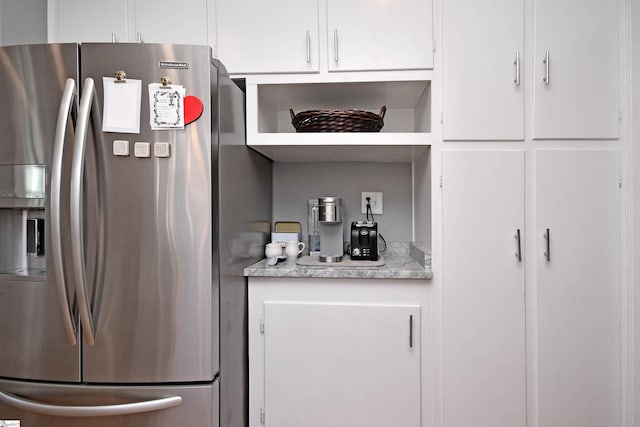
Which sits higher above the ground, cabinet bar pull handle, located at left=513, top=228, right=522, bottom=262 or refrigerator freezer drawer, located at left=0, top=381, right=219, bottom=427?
cabinet bar pull handle, located at left=513, top=228, right=522, bottom=262

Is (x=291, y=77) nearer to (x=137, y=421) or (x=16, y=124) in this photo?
(x=16, y=124)

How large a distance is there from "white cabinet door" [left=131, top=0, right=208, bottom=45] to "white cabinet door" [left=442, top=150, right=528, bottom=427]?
1254 mm

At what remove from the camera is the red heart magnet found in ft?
4.17

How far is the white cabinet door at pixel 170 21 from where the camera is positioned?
1654mm

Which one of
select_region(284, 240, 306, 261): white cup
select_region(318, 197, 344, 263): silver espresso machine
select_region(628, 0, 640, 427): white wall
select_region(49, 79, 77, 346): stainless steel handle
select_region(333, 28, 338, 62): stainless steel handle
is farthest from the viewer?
select_region(284, 240, 306, 261): white cup

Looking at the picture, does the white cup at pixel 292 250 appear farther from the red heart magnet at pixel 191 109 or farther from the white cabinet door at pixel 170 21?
the white cabinet door at pixel 170 21

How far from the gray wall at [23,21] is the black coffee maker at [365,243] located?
189 cm

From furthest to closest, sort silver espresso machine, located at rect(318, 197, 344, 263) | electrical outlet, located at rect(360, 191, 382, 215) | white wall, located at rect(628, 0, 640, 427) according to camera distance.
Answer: electrical outlet, located at rect(360, 191, 382, 215) → silver espresso machine, located at rect(318, 197, 344, 263) → white wall, located at rect(628, 0, 640, 427)

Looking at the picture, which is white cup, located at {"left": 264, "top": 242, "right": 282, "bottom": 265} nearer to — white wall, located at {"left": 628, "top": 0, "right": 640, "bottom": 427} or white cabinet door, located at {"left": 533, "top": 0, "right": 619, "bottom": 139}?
white cabinet door, located at {"left": 533, "top": 0, "right": 619, "bottom": 139}

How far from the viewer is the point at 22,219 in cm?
132

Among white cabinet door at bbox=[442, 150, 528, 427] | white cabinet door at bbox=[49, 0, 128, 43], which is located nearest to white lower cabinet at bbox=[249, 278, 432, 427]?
white cabinet door at bbox=[442, 150, 528, 427]

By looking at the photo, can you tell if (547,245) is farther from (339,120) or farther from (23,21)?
(23,21)

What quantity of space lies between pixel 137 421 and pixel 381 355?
0.91m

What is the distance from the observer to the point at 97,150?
124 centimetres
